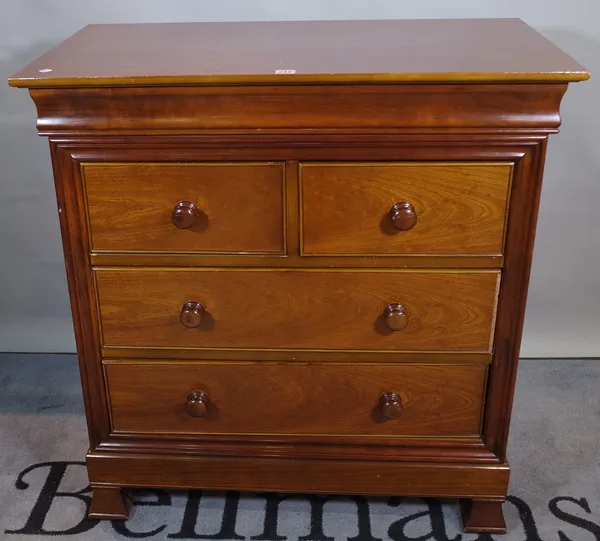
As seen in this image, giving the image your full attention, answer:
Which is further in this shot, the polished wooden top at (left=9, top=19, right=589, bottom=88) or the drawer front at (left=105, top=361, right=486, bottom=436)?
the drawer front at (left=105, top=361, right=486, bottom=436)

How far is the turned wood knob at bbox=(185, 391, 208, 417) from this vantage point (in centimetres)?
146

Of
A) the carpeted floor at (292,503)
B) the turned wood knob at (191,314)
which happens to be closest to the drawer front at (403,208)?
the turned wood knob at (191,314)

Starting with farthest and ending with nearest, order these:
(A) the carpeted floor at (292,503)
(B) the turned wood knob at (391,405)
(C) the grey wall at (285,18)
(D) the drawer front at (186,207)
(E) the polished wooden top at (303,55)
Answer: (C) the grey wall at (285,18)
(A) the carpeted floor at (292,503)
(B) the turned wood knob at (391,405)
(D) the drawer front at (186,207)
(E) the polished wooden top at (303,55)

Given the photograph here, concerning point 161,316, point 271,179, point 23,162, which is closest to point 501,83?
point 271,179

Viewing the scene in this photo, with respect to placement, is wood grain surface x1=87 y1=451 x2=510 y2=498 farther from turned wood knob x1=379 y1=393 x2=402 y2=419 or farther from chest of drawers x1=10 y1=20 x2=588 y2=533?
turned wood knob x1=379 y1=393 x2=402 y2=419

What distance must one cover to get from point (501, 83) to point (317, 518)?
948 mm

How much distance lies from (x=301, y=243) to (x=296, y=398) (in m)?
0.33

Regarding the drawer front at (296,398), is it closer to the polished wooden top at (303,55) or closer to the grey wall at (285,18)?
the polished wooden top at (303,55)

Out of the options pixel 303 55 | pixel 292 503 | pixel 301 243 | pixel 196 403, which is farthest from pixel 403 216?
pixel 292 503

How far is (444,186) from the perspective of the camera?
1.28 metres

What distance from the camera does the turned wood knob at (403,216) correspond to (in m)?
1.28

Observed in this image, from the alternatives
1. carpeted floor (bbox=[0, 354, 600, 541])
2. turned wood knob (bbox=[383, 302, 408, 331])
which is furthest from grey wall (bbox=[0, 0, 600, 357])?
turned wood knob (bbox=[383, 302, 408, 331])

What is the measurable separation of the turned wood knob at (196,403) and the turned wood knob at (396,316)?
386 mm

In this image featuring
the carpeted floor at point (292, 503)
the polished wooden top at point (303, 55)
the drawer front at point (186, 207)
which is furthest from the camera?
the carpeted floor at point (292, 503)
